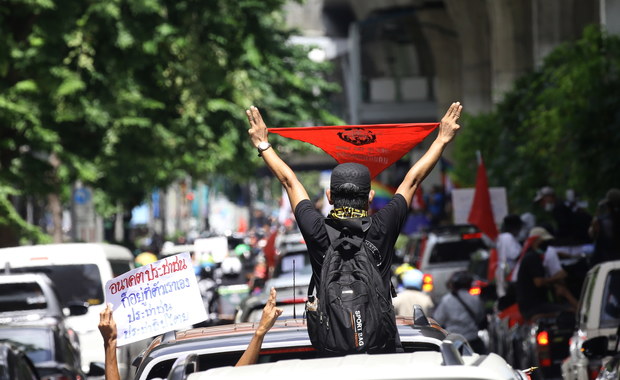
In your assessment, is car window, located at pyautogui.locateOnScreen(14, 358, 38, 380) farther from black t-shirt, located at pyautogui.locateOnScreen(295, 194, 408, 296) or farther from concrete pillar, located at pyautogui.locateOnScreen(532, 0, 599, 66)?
concrete pillar, located at pyautogui.locateOnScreen(532, 0, 599, 66)

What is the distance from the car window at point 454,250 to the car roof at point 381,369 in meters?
20.2

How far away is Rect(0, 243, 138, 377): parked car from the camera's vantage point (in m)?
17.1

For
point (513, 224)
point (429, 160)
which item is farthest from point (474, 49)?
point (429, 160)

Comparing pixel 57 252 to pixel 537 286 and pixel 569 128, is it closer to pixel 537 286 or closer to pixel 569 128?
pixel 537 286

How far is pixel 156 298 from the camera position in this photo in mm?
7395

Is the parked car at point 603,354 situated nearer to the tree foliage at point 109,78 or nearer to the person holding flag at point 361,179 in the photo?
the person holding flag at point 361,179

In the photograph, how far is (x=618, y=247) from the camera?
15.8m

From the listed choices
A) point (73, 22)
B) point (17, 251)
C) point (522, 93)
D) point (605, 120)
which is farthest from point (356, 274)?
point (522, 93)

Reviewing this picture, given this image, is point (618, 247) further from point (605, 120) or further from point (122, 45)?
point (122, 45)

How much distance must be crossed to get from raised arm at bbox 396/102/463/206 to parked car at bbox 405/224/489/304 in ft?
54.7

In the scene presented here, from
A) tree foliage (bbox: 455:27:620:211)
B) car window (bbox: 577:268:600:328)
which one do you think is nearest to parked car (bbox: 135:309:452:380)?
car window (bbox: 577:268:600:328)

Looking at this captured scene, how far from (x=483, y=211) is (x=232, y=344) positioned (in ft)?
57.7

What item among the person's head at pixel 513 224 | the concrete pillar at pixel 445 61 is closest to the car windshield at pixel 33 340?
the person's head at pixel 513 224

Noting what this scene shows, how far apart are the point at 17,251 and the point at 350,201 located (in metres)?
11.3
